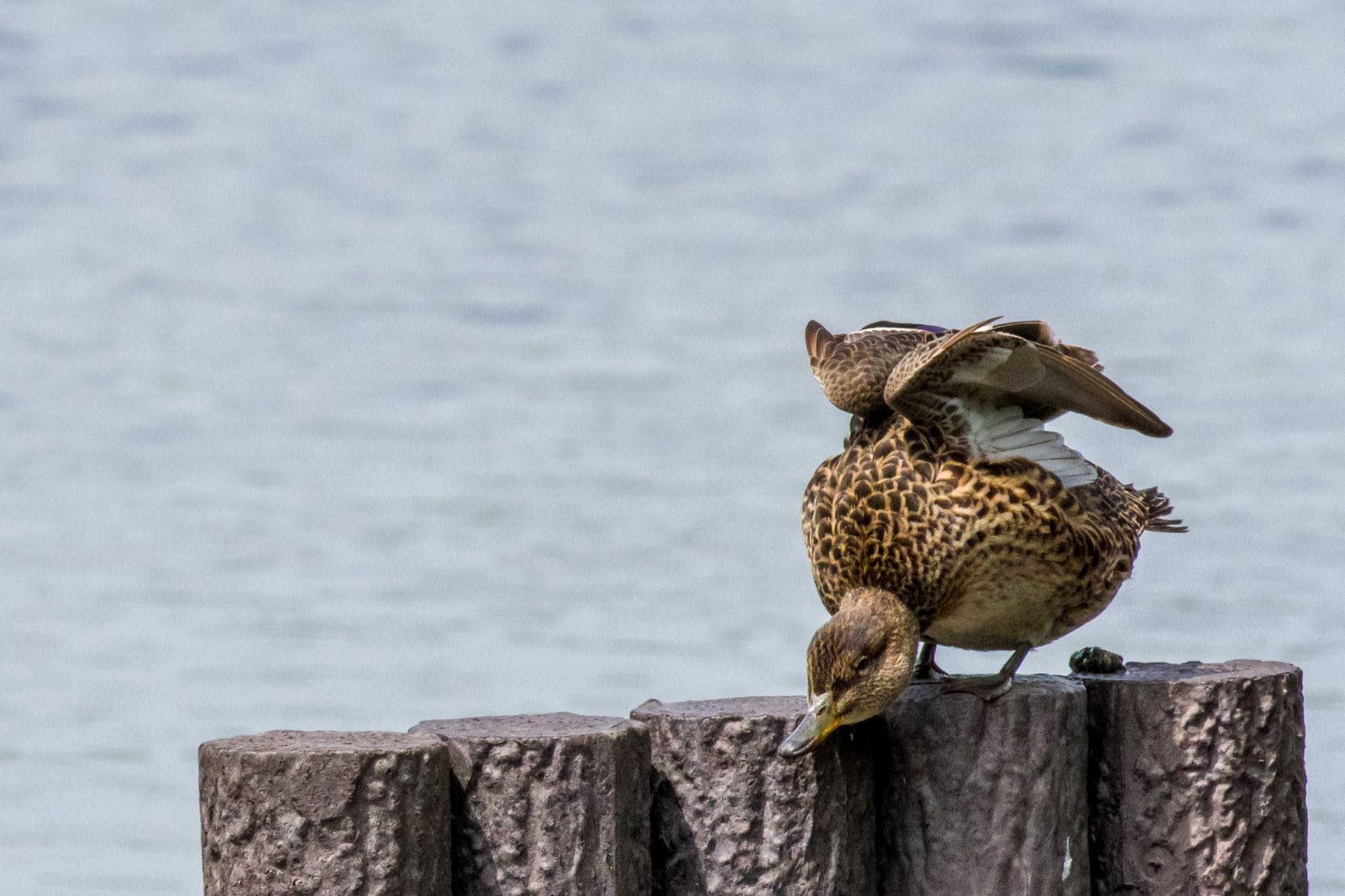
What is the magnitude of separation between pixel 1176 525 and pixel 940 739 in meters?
1.02

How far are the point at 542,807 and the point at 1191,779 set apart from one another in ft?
4.21

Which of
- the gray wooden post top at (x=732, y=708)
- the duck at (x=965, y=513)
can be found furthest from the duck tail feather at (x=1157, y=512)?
the gray wooden post top at (x=732, y=708)

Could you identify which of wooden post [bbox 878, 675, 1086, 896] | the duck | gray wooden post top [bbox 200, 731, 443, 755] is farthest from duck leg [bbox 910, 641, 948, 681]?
gray wooden post top [bbox 200, 731, 443, 755]

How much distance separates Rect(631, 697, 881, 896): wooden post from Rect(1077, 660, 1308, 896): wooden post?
0.55m

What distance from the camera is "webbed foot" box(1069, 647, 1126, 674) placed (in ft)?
12.8

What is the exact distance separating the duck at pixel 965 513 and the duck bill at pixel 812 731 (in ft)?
0.17

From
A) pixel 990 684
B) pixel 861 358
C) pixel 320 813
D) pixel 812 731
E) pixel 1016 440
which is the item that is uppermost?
pixel 861 358

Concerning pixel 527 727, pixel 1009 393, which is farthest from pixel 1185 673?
pixel 527 727

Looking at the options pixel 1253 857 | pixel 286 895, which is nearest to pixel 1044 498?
pixel 1253 857

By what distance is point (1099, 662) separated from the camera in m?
3.90

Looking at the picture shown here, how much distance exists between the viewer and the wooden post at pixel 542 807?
3273 millimetres

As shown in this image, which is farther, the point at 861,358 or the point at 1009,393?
the point at 861,358

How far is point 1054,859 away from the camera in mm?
3635

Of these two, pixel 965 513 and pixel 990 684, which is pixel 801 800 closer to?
pixel 990 684
